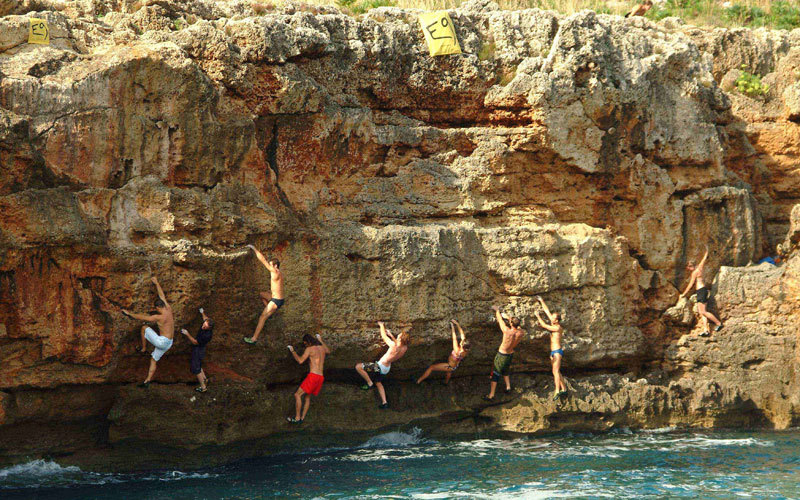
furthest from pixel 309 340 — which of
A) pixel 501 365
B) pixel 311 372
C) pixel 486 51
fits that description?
pixel 486 51

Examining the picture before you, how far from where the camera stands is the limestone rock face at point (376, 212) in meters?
13.0

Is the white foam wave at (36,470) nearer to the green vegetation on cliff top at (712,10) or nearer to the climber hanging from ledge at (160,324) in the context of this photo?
the climber hanging from ledge at (160,324)

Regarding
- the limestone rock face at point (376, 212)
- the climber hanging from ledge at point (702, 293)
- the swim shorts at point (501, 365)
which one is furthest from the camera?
the climber hanging from ledge at point (702, 293)

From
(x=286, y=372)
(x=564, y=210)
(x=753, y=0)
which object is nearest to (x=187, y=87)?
(x=286, y=372)

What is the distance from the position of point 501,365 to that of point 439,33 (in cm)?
583

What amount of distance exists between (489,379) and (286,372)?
3654mm

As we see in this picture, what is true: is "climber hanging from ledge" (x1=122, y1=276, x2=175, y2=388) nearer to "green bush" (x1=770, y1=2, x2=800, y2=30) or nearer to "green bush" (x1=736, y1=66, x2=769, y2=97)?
"green bush" (x1=736, y1=66, x2=769, y2=97)

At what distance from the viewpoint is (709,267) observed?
55.6 ft

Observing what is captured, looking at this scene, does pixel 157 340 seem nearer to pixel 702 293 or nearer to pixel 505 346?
pixel 505 346

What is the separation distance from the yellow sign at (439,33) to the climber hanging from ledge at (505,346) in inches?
179

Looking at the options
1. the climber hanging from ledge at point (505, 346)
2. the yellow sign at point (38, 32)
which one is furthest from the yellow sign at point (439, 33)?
the yellow sign at point (38, 32)

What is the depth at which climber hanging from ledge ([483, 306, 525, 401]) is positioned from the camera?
1516cm

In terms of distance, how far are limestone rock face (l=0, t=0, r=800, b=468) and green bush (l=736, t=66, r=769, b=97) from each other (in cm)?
21

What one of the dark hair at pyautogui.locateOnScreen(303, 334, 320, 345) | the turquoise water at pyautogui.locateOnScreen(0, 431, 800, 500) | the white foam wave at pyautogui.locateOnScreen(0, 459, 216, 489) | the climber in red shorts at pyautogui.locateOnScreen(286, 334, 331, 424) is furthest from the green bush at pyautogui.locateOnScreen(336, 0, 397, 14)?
the white foam wave at pyautogui.locateOnScreen(0, 459, 216, 489)
